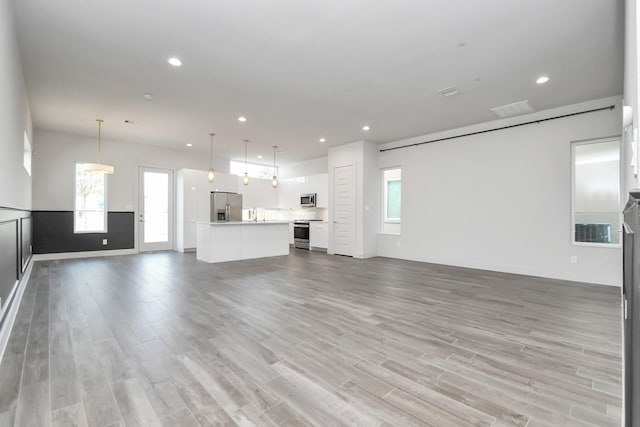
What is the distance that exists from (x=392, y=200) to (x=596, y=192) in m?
4.55

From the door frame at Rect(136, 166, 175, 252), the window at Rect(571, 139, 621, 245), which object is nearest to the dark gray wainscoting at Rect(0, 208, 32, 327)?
the door frame at Rect(136, 166, 175, 252)

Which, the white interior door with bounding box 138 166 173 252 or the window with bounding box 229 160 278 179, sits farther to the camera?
the window with bounding box 229 160 278 179

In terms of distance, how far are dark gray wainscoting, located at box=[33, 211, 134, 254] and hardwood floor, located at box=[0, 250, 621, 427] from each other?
10.3 feet

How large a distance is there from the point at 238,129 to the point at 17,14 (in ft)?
12.8

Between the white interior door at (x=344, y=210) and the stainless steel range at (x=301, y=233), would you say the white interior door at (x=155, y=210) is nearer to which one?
the stainless steel range at (x=301, y=233)

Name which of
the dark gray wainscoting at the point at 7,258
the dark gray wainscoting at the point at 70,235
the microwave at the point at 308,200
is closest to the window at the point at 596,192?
the microwave at the point at 308,200

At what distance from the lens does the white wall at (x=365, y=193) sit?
300 inches

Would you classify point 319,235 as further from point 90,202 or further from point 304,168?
point 90,202

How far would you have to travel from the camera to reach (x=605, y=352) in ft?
8.20

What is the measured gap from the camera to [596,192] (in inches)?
197

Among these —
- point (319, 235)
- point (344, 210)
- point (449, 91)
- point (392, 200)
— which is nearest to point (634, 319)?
point (449, 91)

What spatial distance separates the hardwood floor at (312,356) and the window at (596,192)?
0.96 metres

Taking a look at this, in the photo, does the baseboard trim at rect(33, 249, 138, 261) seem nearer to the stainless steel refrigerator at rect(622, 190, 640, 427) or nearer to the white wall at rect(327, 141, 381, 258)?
the white wall at rect(327, 141, 381, 258)

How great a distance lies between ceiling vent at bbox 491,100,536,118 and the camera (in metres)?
5.04
